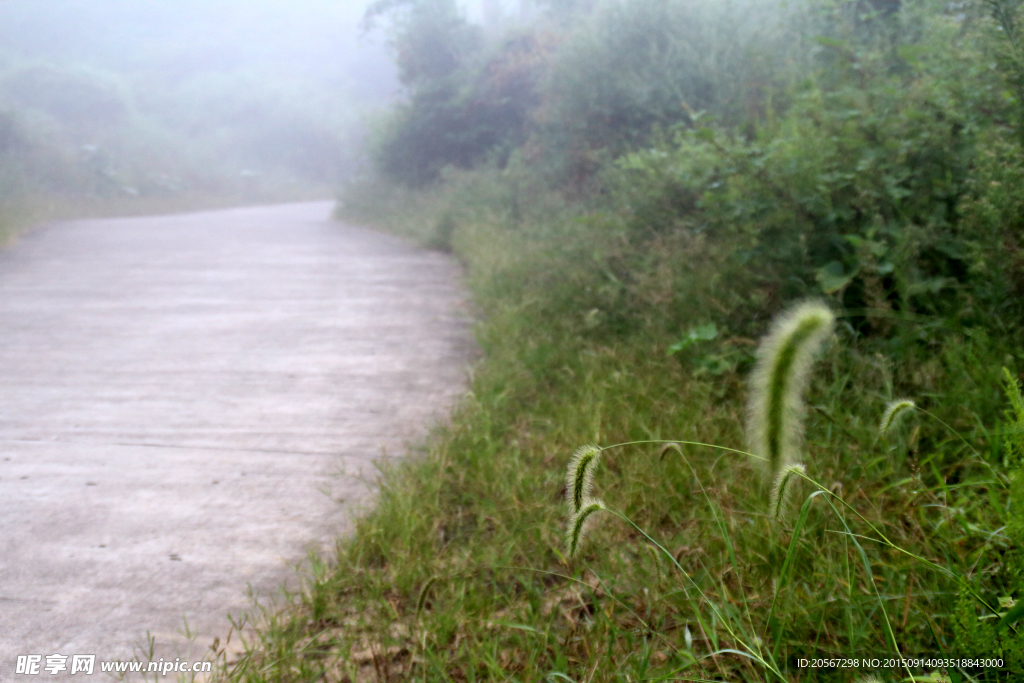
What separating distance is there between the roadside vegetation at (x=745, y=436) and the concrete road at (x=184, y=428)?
0.30 metres

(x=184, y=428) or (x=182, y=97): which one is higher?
(x=182, y=97)

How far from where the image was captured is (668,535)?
2703 mm

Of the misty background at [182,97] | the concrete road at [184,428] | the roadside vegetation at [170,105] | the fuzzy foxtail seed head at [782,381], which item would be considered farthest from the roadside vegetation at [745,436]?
the misty background at [182,97]

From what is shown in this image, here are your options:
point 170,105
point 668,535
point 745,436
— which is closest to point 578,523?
point 668,535

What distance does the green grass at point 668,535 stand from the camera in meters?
1.95

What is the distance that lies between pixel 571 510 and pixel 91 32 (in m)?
44.1

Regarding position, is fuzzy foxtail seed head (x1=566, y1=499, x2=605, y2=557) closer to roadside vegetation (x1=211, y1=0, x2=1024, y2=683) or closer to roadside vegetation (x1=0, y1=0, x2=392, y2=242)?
roadside vegetation (x1=211, y1=0, x2=1024, y2=683)

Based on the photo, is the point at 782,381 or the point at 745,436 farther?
the point at 745,436

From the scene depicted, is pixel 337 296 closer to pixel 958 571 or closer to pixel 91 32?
pixel 958 571

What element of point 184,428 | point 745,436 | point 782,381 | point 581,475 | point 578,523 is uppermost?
point 782,381

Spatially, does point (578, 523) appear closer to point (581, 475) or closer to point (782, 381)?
point (581, 475)

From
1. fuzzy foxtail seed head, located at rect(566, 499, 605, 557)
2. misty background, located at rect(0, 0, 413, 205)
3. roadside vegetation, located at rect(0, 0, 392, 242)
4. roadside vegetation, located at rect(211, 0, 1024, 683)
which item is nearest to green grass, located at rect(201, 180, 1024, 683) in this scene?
roadside vegetation, located at rect(211, 0, 1024, 683)

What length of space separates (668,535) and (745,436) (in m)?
0.76

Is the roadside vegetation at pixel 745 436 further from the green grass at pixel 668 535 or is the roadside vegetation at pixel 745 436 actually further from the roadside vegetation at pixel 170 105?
the roadside vegetation at pixel 170 105
